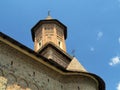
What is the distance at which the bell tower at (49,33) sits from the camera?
1076 inches

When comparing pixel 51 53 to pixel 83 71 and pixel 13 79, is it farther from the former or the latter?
pixel 13 79

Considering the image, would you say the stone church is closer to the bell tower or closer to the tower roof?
the bell tower

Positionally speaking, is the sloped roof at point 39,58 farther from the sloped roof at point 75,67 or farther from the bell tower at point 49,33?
the bell tower at point 49,33

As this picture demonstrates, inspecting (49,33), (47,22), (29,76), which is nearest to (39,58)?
(29,76)

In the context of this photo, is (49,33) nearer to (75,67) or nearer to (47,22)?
(47,22)

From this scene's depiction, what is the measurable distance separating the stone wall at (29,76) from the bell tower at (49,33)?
7588mm

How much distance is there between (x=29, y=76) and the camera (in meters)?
17.8

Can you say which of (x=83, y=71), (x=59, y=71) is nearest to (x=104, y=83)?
(x=83, y=71)

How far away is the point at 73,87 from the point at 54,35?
29.1 feet

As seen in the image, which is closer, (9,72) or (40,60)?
(9,72)

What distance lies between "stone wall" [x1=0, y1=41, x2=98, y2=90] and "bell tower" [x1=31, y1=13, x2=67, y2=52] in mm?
7588

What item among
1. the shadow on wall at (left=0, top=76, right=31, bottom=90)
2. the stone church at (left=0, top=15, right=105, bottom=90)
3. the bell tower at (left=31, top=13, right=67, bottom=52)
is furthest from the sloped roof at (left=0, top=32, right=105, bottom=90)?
the bell tower at (left=31, top=13, right=67, bottom=52)

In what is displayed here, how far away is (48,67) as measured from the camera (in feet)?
62.5

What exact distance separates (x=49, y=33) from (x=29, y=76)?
1025 cm
